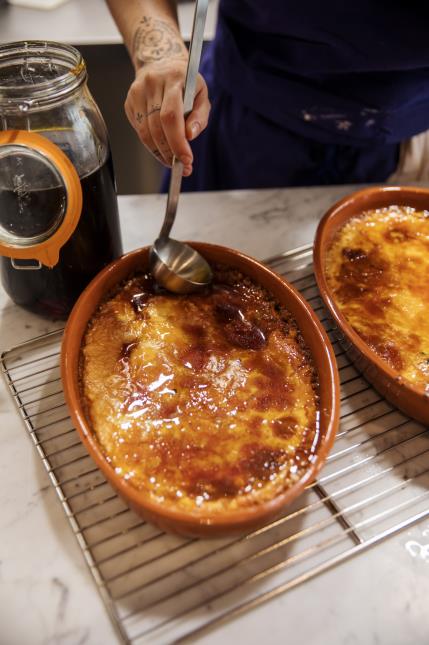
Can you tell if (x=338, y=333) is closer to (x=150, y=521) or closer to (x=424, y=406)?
(x=424, y=406)

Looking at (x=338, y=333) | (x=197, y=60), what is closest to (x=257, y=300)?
(x=338, y=333)

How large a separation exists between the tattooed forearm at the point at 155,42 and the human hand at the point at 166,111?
0.20 ft

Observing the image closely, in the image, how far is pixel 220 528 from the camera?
63 centimetres

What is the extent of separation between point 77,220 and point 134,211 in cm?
44

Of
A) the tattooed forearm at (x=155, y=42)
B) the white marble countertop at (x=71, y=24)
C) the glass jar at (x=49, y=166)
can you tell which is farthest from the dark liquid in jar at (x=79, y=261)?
the white marble countertop at (x=71, y=24)

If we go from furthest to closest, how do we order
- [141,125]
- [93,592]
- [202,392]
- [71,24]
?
1. [71,24]
2. [141,125]
3. [202,392]
4. [93,592]

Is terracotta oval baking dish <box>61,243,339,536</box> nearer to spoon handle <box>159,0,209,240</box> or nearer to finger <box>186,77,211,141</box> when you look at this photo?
spoon handle <box>159,0,209,240</box>

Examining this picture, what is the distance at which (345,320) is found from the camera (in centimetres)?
88

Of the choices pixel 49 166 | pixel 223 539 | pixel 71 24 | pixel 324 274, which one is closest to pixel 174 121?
pixel 49 166

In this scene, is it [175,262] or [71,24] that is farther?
[71,24]

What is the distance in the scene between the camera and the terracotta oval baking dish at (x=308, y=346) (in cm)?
63

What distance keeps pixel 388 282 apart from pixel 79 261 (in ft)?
1.81

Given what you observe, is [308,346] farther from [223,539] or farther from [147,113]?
[147,113]

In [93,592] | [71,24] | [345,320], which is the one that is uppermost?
[71,24]
